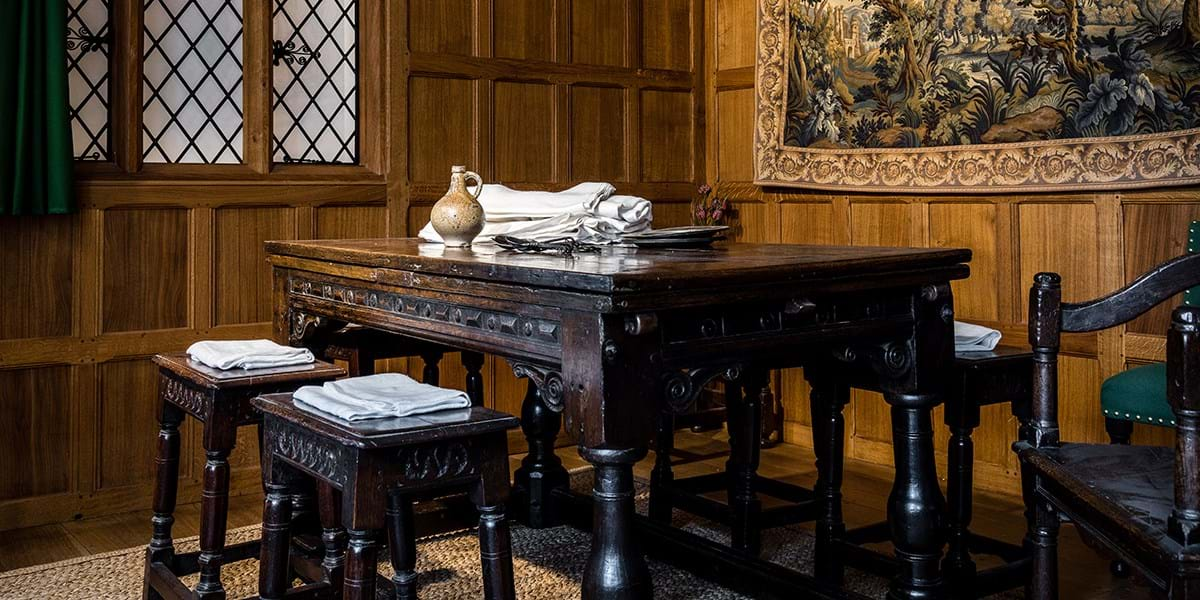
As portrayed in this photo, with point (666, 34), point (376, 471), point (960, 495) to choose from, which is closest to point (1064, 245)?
point (960, 495)

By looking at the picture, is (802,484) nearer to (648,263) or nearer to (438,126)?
(438,126)

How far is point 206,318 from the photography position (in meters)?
4.43

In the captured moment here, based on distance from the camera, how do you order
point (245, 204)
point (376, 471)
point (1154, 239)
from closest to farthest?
point (376, 471)
point (1154, 239)
point (245, 204)

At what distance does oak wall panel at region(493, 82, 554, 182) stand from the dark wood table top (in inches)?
79.1

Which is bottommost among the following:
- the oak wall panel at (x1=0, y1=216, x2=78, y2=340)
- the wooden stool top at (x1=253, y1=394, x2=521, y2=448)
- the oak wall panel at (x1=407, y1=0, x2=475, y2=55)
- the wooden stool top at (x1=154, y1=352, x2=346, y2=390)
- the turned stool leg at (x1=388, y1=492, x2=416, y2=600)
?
the turned stool leg at (x1=388, y1=492, x2=416, y2=600)

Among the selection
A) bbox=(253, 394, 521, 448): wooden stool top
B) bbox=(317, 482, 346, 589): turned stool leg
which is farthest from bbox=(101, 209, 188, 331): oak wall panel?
bbox=(253, 394, 521, 448): wooden stool top

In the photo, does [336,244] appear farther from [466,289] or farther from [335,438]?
[335,438]

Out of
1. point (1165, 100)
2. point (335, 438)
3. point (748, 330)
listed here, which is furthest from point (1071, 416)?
point (335, 438)

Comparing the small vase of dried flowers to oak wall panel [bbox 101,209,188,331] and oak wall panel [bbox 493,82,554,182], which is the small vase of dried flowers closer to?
oak wall panel [bbox 493,82,554,182]

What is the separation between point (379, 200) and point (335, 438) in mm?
2713

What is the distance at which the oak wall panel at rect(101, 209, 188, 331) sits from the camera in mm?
4223

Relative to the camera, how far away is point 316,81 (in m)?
4.73

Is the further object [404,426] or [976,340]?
[976,340]

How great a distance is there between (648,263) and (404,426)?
1.97ft
